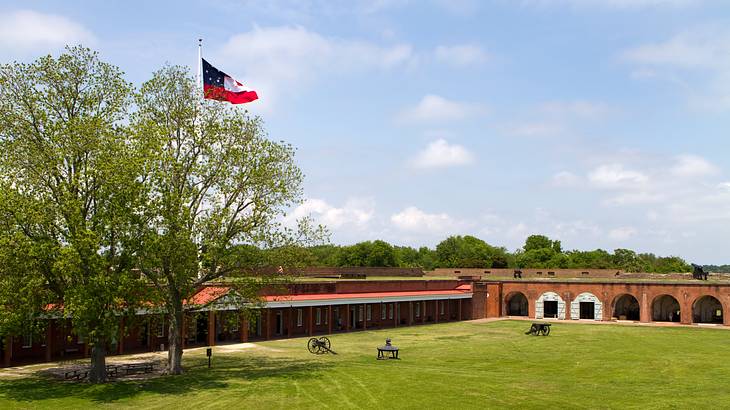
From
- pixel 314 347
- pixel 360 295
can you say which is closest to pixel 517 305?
pixel 360 295

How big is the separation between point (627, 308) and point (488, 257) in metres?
70.3

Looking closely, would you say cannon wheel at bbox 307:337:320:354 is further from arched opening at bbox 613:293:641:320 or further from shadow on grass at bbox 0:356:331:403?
arched opening at bbox 613:293:641:320

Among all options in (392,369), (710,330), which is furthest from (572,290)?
(392,369)

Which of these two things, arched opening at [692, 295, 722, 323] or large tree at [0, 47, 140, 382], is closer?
large tree at [0, 47, 140, 382]

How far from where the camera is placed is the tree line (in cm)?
12725

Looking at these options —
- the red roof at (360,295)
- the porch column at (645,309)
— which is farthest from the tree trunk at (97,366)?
the porch column at (645,309)

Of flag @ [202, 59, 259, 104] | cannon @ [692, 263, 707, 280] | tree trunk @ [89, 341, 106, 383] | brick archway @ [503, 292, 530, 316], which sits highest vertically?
flag @ [202, 59, 259, 104]

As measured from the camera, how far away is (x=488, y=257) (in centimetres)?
13412

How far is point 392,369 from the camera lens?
28.9 meters

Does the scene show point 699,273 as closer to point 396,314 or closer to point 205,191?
point 396,314

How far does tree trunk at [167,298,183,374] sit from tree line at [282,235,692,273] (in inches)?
3414

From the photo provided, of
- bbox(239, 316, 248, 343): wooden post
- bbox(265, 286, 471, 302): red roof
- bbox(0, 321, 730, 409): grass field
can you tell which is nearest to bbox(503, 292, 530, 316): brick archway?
bbox(265, 286, 471, 302): red roof

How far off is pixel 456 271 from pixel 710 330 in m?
37.2

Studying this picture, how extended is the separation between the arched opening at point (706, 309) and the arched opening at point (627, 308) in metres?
5.08
